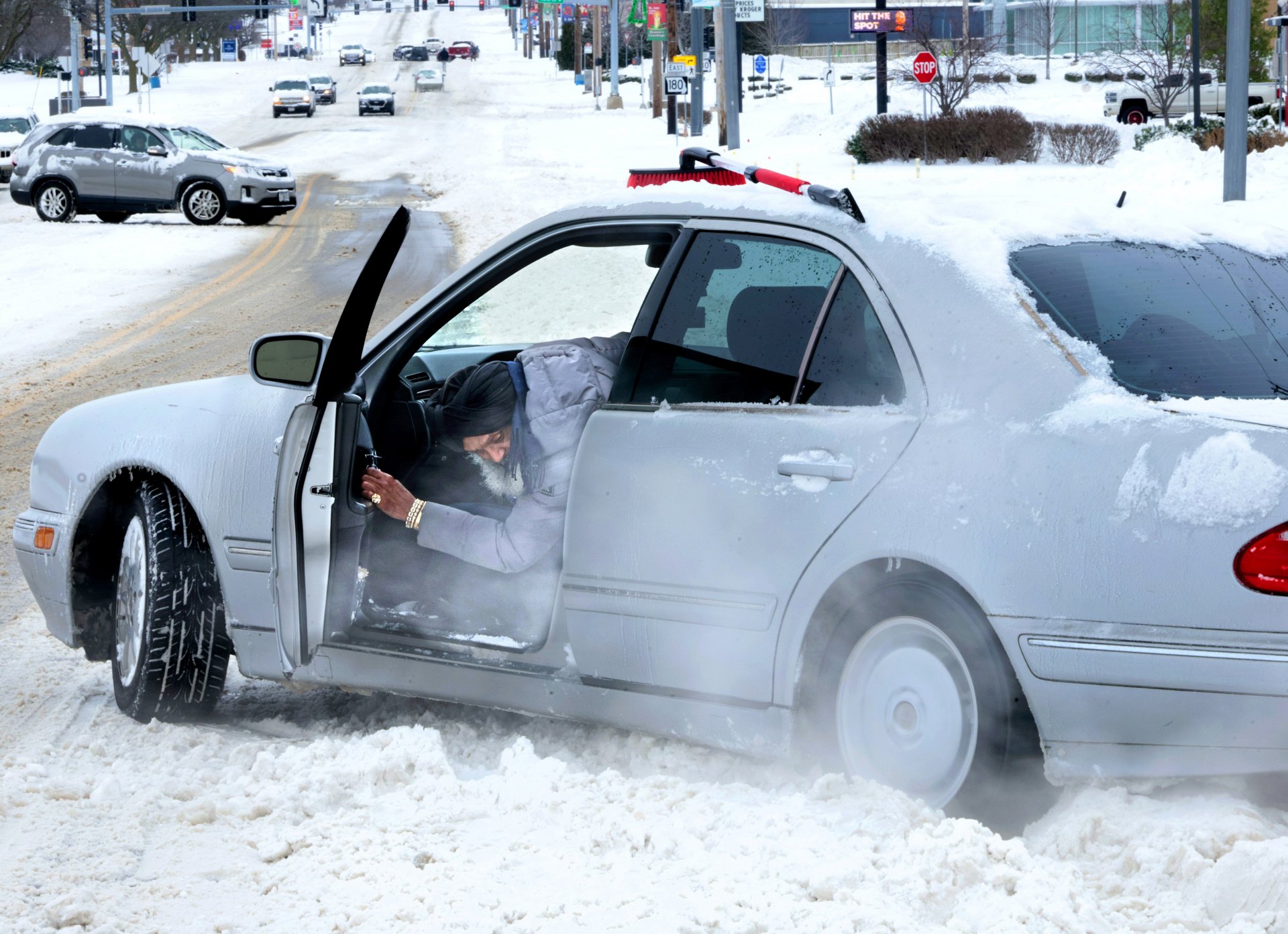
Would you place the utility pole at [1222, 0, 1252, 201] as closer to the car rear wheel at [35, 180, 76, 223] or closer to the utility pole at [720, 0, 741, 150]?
the utility pole at [720, 0, 741, 150]

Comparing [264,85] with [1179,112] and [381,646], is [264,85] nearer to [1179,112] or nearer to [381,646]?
[1179,112]

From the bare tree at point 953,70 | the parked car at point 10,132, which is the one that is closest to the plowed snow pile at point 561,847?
the parked car at point 10,132

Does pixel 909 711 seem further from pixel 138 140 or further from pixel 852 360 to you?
pixel 138 140

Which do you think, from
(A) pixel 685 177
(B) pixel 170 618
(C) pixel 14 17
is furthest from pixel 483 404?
(C) pixel 14 17

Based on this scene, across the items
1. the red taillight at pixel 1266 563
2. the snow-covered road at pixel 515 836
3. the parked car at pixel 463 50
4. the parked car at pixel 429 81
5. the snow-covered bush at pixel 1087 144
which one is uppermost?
the parked car at pixel 463 50

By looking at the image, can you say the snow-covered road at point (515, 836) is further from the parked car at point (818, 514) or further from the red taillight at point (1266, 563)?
the red taillight at point (1266, 563)

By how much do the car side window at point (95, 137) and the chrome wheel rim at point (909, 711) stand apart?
90.2 feet

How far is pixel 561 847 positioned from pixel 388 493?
1197 mm

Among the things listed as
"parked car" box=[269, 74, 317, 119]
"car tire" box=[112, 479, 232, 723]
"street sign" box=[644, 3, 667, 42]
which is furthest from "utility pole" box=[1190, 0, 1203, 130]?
"parked car" box=[269, 74, 317, 119]

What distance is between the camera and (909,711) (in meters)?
3.59

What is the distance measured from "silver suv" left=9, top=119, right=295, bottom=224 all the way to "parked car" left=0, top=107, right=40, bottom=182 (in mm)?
10531

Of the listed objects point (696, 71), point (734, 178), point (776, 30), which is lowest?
point (734, 178)

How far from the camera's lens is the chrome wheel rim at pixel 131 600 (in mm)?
4805

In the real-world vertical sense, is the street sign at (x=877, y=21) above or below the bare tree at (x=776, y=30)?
below
